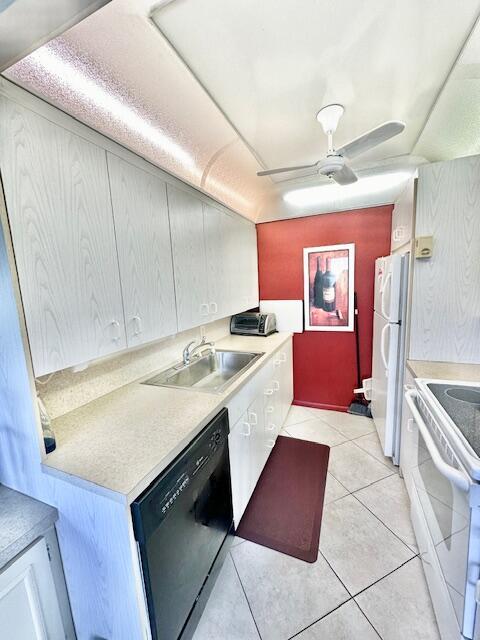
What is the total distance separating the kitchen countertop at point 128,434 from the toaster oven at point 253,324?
4.09 feet

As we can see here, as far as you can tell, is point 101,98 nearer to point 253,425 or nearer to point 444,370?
point 253,425

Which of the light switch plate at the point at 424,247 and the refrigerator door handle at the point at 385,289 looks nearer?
the light switch plate at the point at 424,247

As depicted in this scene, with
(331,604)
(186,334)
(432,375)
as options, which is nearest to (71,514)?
(331,604)

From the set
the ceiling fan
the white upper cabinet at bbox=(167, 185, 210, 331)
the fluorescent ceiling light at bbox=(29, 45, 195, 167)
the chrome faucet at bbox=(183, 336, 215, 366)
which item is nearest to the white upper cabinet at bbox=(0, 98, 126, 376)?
the fluorescent ceiling light at bbox=(29, 45, 195, 167)

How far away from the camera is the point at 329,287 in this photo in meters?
2.95

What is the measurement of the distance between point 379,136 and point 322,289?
174 centimetres

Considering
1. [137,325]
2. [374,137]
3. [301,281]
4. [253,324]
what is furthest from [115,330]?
[301,281]

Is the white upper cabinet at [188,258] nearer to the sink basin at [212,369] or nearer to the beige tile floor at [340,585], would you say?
the sink basin at [212,369]

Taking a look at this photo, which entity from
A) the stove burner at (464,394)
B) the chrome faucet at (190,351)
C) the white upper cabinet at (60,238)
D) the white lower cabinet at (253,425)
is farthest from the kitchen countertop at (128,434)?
Answer: the stove burner at (464,394)

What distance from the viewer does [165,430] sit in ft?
3.69

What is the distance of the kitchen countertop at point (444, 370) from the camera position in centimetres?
153

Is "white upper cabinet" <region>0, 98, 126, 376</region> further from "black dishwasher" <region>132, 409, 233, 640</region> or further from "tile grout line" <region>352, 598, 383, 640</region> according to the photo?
"tile grout line" <region>352, 598, 383, 640</region>

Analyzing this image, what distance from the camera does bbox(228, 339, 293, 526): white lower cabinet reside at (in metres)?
1.56

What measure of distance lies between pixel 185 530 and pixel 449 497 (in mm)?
1017
